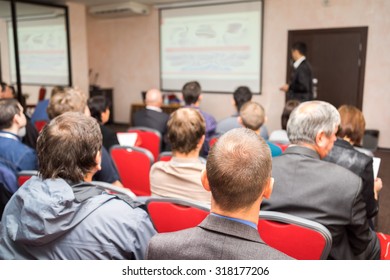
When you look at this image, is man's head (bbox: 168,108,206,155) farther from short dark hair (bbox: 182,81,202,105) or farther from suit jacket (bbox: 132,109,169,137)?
short dark hair (bbox: 182,81,202,105)

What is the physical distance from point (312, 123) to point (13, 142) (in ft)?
5.81

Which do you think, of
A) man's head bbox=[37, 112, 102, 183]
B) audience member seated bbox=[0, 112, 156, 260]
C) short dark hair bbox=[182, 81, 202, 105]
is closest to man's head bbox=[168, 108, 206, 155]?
man's head bbox=[37, 112, 102, 183]

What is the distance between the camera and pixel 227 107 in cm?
752

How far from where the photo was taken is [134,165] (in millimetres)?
2697

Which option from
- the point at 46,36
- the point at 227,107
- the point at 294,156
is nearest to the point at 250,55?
the point at 227,107

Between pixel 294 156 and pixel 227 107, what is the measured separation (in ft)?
19.8

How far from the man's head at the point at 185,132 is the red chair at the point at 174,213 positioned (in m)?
0.55

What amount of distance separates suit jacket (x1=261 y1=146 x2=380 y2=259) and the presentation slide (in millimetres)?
7068

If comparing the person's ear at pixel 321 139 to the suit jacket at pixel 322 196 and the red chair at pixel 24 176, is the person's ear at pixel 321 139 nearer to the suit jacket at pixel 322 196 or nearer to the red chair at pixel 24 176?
the suit jacket at pixel 322 196

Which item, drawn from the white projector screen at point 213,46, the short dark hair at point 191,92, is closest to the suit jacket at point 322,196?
the short dark hair at point 191,92

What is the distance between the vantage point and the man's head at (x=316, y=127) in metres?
1.70

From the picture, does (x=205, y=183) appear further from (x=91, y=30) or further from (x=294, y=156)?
(x=91, y=30)

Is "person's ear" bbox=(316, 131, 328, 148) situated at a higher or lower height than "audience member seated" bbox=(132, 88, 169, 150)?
higher

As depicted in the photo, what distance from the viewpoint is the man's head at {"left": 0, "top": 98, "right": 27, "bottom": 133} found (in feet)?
7.63
